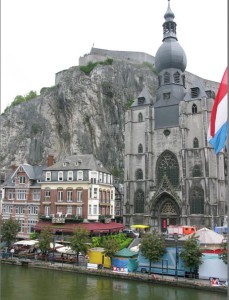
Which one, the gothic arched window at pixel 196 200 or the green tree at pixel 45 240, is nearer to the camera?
the green tree at pixel 45 240

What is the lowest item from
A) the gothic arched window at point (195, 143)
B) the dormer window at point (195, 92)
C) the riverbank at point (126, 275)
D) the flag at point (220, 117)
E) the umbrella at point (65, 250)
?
the riverbank at point (126, 275)

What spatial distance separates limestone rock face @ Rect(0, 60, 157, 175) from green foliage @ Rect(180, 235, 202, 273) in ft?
132

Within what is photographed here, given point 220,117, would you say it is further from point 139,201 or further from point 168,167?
point 139,201

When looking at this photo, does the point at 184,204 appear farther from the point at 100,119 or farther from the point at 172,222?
the point at 100,119

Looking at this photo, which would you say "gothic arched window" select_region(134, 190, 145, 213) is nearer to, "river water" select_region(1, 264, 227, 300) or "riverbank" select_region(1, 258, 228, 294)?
"riverbank" select_region(1, 258, 228, 294)

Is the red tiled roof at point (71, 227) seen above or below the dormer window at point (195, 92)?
below

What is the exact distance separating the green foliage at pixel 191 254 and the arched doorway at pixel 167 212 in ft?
67.6

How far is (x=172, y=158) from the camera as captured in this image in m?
47.5

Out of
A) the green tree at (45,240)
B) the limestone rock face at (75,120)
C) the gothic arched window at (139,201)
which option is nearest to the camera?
the green tree at (45,240)

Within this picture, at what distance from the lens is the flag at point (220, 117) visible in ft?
30.7

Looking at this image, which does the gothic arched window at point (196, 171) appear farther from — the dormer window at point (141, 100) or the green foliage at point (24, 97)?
the green foliage at point (24, 97)

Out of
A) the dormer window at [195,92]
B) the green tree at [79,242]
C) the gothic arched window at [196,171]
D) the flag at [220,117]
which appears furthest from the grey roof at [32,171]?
the flag at [220,117]

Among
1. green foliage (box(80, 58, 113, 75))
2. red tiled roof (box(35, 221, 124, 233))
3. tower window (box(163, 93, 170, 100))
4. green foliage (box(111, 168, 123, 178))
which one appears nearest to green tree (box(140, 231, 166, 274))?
red tiled roof (box(35, 221, 124, 233))

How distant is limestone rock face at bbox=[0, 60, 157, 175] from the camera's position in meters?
65.6
